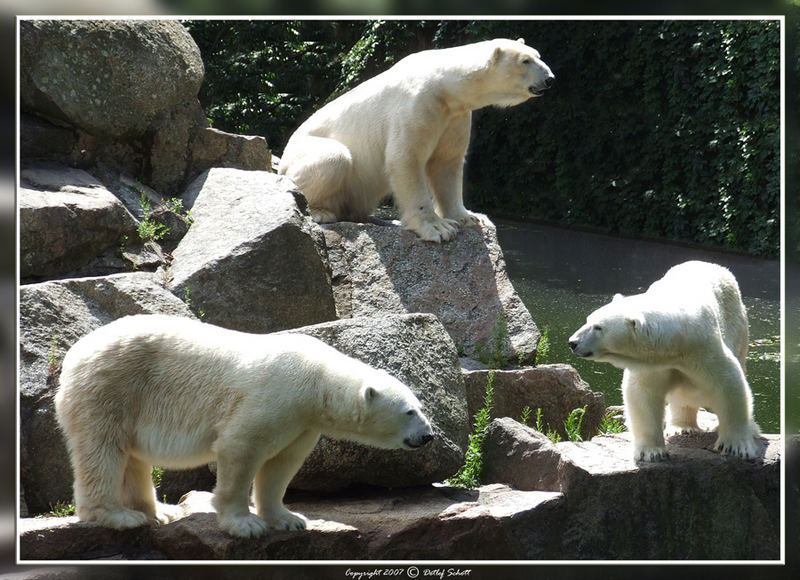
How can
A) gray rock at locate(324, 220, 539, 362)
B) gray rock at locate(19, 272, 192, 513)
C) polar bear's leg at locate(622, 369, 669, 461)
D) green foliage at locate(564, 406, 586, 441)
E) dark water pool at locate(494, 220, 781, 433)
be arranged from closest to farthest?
gray rock at locate(19, 272, 192, 513), polar bear's leg at locate(622, 369, 669, 461), green foliage at locate(564, 406, 586, 441), gray rock at locate(324, 220, 539, 362), dark water pool at locate(494, 220, 781, 433)

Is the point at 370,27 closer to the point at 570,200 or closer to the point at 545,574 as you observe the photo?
the point at 545,574

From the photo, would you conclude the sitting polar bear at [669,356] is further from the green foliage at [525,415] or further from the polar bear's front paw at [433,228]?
the polar bear's front paw at [433,228]

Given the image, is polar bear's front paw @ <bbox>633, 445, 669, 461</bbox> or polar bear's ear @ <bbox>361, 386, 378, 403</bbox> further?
polar bear's front paw @ <bbox>633, 445, 669, 461</bbox>

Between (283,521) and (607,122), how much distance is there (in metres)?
4.17

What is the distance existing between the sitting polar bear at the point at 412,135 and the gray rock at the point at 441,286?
145mm

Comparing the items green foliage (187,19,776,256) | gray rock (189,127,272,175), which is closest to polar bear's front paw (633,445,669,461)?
green foliage (187,19,776,256)

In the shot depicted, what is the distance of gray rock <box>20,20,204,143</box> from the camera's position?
5.57m

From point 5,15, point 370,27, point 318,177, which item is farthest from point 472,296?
point 5,15

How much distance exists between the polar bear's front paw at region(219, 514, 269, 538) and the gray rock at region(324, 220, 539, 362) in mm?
2151

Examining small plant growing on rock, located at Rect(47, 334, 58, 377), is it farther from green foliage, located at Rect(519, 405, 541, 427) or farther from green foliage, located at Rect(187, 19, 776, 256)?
green foliage, located at Rect(519, 405, 541, 427)

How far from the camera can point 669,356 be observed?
4258mm

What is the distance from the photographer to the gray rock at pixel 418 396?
426cm

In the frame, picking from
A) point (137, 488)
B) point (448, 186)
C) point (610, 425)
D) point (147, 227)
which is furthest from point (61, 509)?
point (448, 186)

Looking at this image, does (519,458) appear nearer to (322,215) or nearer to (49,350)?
(49,350)
